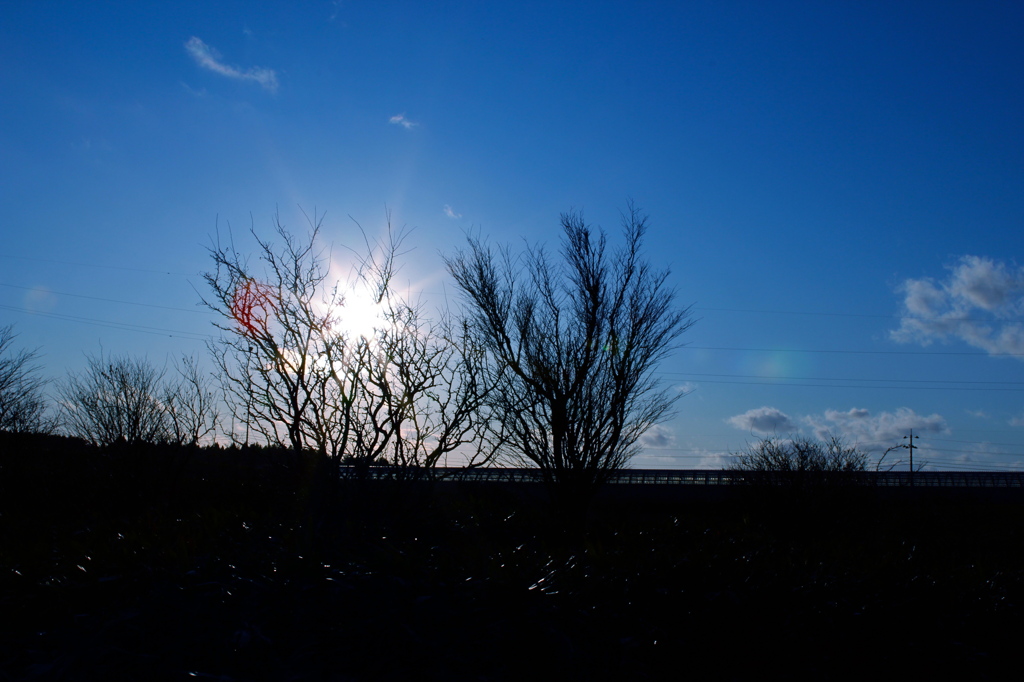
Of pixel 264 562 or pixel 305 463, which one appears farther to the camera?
pixel 305 463

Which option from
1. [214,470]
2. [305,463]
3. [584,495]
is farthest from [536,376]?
[214,470]

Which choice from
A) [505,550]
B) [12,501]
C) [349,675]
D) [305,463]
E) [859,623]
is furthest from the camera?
[12,501]

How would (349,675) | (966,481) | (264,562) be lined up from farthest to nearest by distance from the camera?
(966,481)
(264,562)
(349,675)

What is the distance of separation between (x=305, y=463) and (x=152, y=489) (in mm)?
5909

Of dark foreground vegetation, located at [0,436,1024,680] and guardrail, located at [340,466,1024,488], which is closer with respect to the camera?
dark foreground vegetation, located at [0,436,1024,680]

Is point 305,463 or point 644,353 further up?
point 644,353

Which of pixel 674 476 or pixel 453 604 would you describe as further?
pixel 674 476

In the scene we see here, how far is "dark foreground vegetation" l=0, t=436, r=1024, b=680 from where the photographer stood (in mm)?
3844

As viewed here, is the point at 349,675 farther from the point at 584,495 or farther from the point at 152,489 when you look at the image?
the point at 152,489

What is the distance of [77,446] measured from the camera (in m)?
17.9

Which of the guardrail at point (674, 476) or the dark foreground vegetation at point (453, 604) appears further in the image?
the guardrail at point (674, 476)

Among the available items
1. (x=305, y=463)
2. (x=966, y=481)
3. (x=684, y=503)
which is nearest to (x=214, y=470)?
(x=305, y=463)

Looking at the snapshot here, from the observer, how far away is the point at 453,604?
435 cm

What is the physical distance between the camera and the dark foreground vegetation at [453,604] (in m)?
3.84
